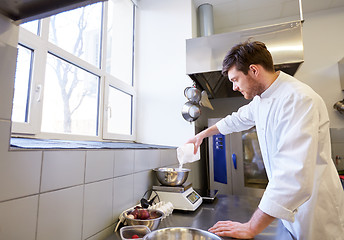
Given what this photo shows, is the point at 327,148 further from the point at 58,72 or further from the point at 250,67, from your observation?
the point at 58,72

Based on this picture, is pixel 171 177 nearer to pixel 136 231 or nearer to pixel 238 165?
pixel 136 231

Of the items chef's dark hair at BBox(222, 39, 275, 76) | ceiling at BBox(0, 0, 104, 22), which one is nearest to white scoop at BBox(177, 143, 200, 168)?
chef's dark hair at BBox(222, 39, 275, 76)

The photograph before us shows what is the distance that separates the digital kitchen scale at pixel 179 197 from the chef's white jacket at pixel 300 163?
439 mm

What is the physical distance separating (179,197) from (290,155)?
62 cm

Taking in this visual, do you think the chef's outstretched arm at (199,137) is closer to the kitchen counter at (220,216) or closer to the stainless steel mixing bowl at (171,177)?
the stainless steel mixing bowl at (171,177)

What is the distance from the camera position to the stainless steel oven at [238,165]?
2.09 m

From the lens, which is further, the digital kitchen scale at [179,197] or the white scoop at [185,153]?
the white scoop at [185,153]

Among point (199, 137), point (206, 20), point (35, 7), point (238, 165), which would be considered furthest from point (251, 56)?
point (206, 20)

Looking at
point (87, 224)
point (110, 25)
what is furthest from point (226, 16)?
point (87, 224)

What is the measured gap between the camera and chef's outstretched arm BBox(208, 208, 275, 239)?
80cm

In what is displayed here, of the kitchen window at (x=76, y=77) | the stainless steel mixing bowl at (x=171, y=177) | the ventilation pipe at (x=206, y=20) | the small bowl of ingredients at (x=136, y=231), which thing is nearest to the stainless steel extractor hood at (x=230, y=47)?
the ventilation pipe at (x=206, y=20)

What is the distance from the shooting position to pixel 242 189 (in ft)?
6.91

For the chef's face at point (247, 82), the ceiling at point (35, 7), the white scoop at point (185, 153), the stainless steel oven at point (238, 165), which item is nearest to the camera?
the ceiling at point (35, 7)

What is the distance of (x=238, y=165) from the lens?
215 cm
